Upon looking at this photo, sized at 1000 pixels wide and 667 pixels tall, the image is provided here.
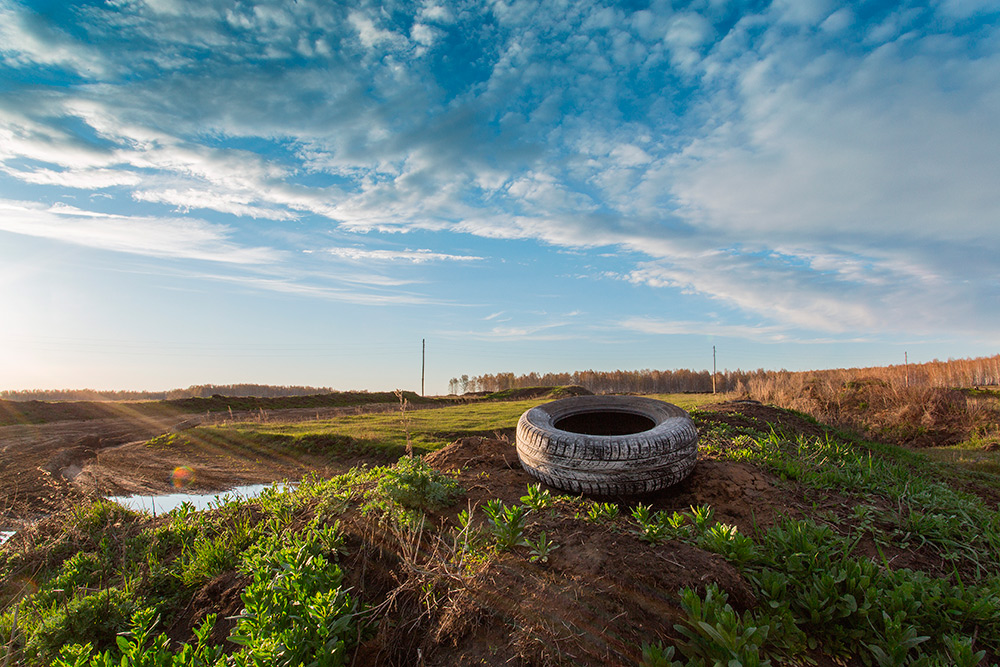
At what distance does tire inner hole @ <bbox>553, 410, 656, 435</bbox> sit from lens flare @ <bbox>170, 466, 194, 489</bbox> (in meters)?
10.8

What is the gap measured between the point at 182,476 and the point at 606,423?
12.1 metres

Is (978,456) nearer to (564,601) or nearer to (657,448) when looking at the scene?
(657,448)

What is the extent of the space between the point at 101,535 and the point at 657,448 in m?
7.87

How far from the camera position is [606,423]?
6.95 meters

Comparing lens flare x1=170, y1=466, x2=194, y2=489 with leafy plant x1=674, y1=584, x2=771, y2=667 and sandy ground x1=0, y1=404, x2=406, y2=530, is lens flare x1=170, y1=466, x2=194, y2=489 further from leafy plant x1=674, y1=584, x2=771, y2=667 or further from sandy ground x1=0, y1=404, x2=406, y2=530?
leafy plant x1=674, y1=584, x2=771, y2=667

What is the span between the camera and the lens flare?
1207cm

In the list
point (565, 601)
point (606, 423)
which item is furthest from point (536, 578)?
point (606, 423)

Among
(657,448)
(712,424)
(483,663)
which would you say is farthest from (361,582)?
(712,424)

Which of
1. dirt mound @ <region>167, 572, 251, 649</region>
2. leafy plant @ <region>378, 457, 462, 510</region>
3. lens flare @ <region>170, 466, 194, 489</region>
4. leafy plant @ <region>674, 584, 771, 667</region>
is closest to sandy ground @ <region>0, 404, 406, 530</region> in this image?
lens flare @ <region>170, 466, 194, 489</region>

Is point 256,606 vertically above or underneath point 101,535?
above

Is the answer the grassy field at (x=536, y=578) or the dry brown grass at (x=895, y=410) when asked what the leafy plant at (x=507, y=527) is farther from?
the dry brown grass at (x=895, y=410)

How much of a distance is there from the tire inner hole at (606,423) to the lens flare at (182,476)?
35.4 ft

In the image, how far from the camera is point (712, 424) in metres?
8.90

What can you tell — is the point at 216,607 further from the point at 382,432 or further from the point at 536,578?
the point at 382,432
